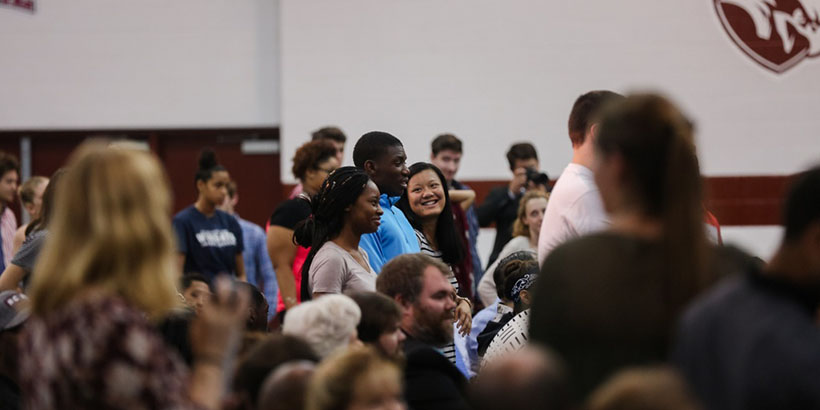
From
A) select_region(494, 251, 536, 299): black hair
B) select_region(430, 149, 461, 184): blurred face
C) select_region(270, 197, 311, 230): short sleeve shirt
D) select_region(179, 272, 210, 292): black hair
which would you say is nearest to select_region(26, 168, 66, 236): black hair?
select_region(179, 272, 210, 292): black hair

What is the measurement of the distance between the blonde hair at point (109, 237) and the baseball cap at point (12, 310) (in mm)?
1491


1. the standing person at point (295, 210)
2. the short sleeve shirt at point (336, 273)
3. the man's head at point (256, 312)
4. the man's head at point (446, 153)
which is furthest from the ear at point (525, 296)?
the man's head at point (446, 153)

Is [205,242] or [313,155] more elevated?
[313,155]

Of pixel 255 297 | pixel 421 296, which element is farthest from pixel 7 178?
pixel 421 296

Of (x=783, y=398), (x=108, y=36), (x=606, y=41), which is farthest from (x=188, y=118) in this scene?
(x=783, y=398)

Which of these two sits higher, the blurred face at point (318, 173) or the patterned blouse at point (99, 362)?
the patterned blouse at point (99, 362)

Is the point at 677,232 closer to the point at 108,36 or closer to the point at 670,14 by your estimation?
the point at 670,14

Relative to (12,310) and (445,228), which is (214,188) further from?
(12,310)

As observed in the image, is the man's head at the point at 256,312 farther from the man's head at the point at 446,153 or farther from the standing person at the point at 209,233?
the man's head at the point at 446,153

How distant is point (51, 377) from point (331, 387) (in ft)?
1.90

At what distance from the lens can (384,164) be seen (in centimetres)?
454

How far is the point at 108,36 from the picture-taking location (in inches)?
363

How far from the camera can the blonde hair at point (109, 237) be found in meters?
2.01

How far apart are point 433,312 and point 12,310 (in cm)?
139
